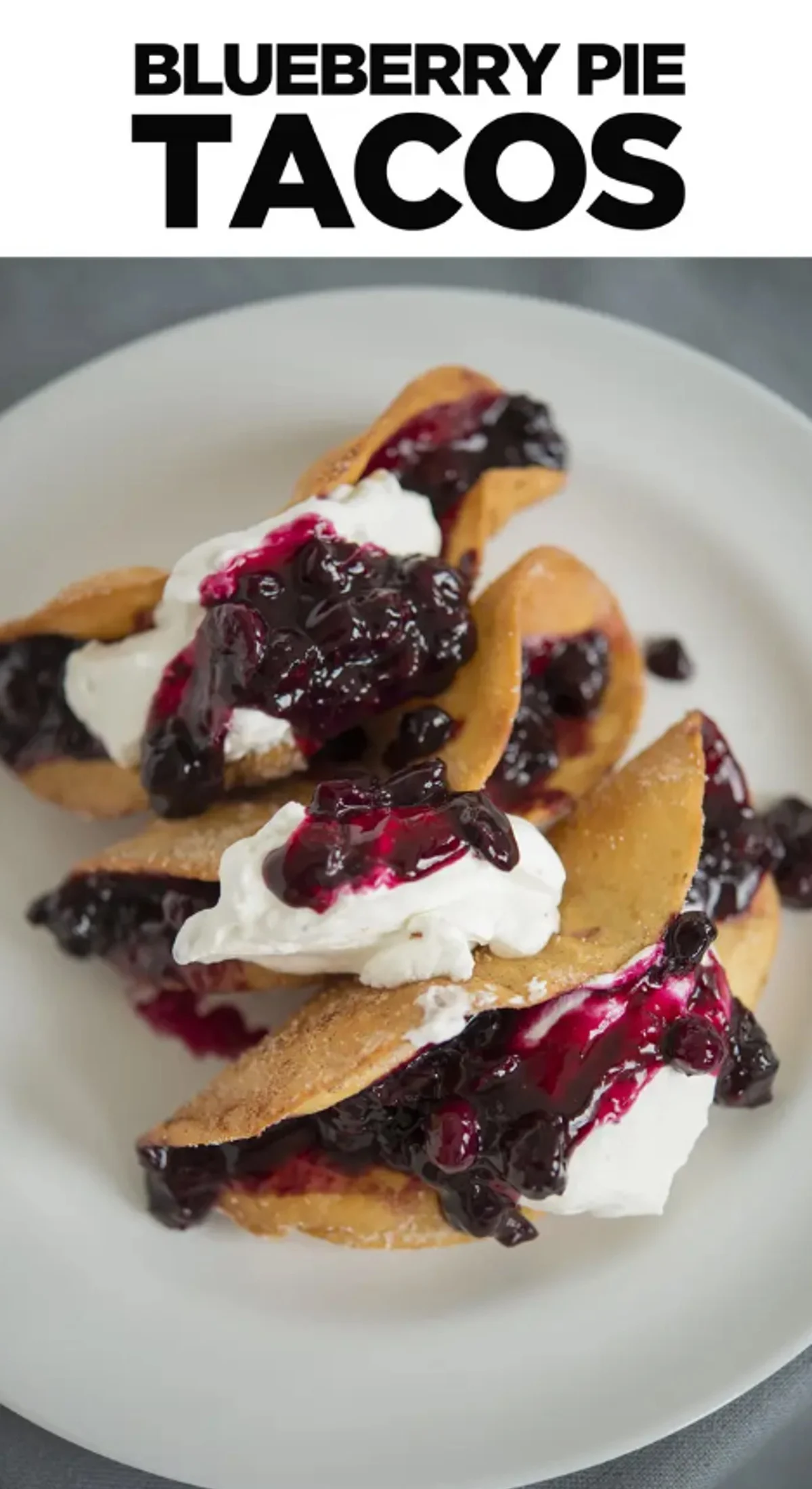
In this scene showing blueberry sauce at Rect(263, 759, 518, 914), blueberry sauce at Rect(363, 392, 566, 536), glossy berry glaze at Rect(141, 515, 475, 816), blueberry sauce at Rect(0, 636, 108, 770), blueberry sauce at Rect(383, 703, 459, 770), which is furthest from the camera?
blueberry sauce at Rect(363, 392, 566, 536)

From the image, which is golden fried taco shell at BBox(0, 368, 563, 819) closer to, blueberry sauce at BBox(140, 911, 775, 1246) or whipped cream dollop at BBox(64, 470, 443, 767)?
whipped cream dollop at BBox(64, 470, 443, 767)

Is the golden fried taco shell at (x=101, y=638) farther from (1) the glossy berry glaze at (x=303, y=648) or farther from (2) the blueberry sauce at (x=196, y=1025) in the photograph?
(2) the blueberry sauce at (x=196, y=1025)

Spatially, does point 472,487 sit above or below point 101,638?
above

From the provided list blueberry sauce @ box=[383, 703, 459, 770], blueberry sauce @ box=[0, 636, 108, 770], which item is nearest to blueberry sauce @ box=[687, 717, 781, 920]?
blueberry sauce @ box=[383, 703, 459, 770]

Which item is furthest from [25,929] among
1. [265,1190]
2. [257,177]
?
[257,177]

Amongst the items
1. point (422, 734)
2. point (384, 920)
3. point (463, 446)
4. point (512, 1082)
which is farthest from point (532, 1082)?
point (463, 446)

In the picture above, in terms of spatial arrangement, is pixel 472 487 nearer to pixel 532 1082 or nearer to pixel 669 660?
pixel 669 660
